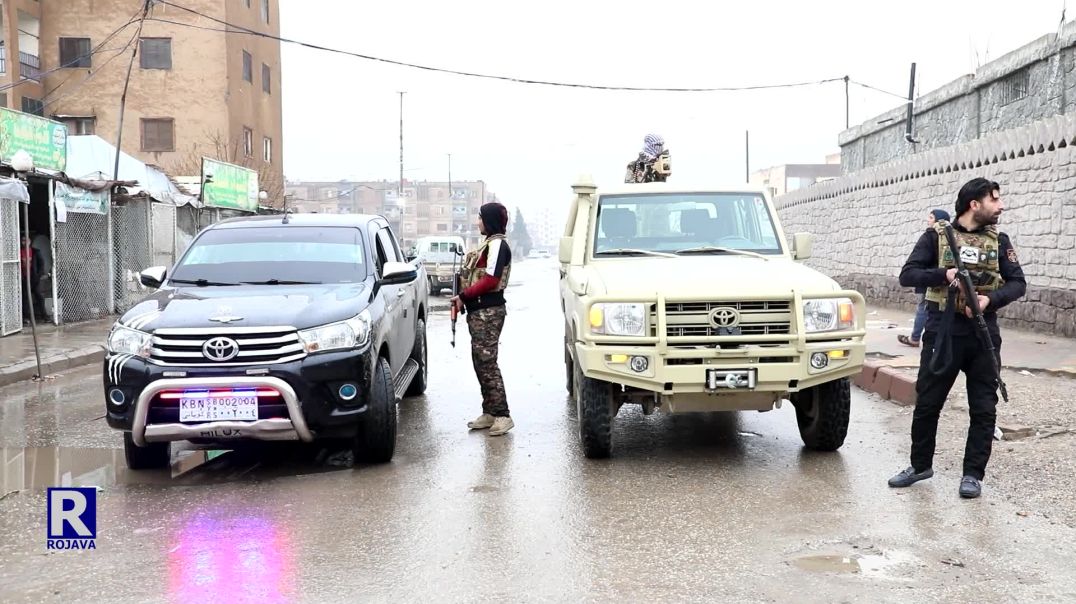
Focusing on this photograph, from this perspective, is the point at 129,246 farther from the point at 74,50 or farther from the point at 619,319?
the point at 74,50

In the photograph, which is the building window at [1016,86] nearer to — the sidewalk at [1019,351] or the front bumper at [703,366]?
the sidewalk at [1019,351]

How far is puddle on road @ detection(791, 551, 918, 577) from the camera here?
4.26 metres

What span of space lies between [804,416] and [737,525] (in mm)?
2072

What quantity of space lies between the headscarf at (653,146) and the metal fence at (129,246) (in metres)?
11.6

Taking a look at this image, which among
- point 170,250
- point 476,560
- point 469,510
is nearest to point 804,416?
point 469,510

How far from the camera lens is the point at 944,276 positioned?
5.46 m

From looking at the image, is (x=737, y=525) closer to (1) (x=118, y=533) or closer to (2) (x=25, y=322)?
(1) (x=118, y=533)

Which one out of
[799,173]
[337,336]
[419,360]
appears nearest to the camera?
[337,336]

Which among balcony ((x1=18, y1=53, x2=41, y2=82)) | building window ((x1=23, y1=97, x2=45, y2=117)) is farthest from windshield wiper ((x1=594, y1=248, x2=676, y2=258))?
building window ((x1=23, y1=97, x2=45, y2=117))

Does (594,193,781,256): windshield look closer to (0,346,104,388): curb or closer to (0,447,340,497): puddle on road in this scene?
(0,447,340,497): puddle on road

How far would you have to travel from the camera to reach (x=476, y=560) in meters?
4.50

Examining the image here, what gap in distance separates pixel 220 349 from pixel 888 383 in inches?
243

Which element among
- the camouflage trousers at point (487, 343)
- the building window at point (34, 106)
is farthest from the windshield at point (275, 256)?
the building window at point (34, 106)

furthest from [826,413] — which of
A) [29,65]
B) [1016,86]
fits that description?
[29,65]
